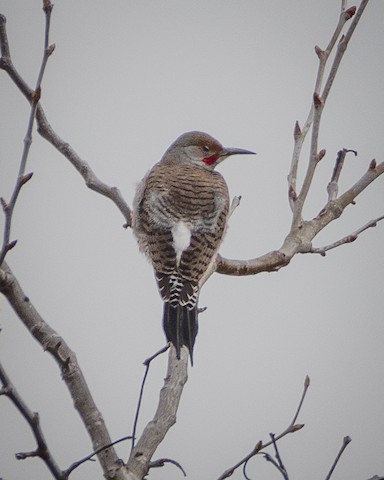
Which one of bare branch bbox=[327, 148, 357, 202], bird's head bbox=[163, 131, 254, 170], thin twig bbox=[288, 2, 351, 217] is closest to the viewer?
thin twig bbox=[288, 2, 351, 217]

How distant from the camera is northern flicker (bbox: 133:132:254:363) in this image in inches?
164

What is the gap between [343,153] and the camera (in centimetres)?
421

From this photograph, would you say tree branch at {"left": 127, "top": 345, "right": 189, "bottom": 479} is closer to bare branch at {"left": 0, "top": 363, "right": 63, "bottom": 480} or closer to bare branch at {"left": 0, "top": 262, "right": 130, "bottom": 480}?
bare branch at {"left": 0, "top": 262, "right": 130, "bottom": 480}

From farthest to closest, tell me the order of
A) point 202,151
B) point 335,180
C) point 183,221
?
Answer: point 202,151, point 183,221, point 335,180

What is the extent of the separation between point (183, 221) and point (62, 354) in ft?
8.53

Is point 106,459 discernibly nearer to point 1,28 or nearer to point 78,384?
point 78,384

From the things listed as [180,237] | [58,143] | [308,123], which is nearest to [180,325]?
[180,237]

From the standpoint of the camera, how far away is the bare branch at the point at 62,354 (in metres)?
2.53

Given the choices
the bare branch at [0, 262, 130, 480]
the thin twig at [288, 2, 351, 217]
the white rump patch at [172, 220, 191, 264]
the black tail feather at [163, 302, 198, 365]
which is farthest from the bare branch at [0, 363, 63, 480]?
the white rump patch at [172, 220, 191, 264]

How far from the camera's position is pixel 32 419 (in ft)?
6.46

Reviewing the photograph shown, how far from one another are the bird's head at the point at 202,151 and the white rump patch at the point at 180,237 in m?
1.48

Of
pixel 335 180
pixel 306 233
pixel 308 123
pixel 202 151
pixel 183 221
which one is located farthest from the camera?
pixel 202 151

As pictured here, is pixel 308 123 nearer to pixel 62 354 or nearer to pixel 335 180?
pixel 335 180

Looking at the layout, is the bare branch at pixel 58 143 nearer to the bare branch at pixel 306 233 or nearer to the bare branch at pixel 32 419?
the bare branch at pixel 306 233
